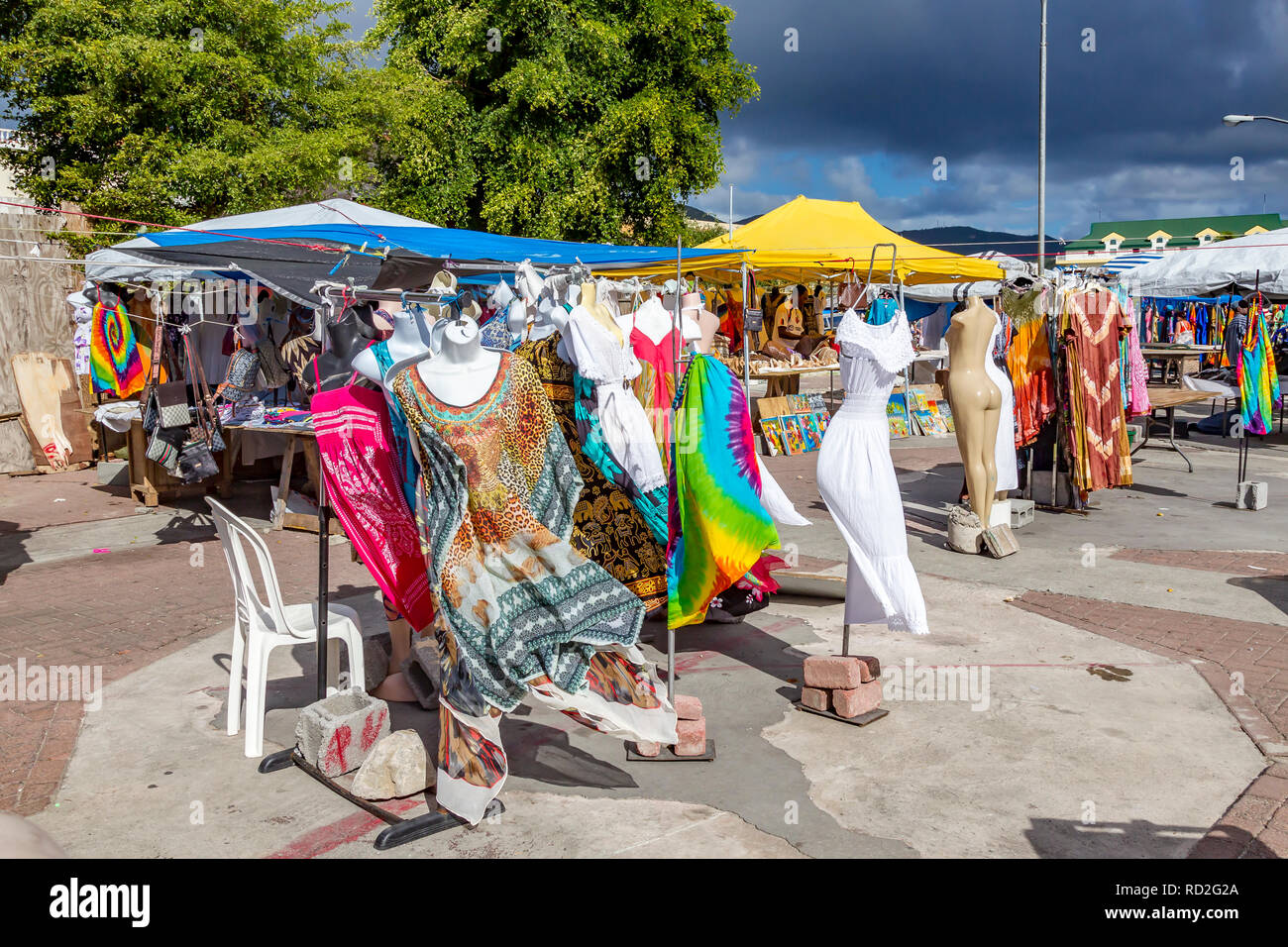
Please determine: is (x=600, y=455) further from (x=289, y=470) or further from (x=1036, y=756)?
(x=289, y=470)

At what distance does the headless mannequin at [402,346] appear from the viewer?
373cm

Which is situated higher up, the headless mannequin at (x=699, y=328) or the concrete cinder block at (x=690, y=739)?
the headless mannequin at (x=699, y=328)

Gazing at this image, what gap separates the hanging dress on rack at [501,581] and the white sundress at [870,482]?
143cm

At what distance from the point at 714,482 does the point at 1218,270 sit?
13288 millimetres

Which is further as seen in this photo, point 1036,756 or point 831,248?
point 831,248

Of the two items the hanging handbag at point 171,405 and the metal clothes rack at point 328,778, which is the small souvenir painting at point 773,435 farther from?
the metal clothes rack at point 328,778

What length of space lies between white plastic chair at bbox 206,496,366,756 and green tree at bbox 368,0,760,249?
14.7 meters

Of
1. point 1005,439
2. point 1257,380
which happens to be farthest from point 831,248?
point 1005,439

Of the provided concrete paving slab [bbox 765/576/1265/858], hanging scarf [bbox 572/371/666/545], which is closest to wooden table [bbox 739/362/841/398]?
concrete paving slab [bbox 765/576/1265/858]

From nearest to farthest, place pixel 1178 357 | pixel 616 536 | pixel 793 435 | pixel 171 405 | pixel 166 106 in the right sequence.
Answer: pixel 616 536
pixel 171 405
pixel 166 106
pixel 793 435
pixel 1178 357

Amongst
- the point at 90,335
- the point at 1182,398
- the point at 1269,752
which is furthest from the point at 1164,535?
the point at 90,335

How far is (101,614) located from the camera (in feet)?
21.5

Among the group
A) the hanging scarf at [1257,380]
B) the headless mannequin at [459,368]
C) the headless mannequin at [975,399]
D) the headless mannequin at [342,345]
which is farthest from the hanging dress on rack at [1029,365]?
the headless mannequin at [459,368]

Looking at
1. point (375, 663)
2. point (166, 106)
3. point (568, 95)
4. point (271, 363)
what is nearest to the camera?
point (375, 663)
